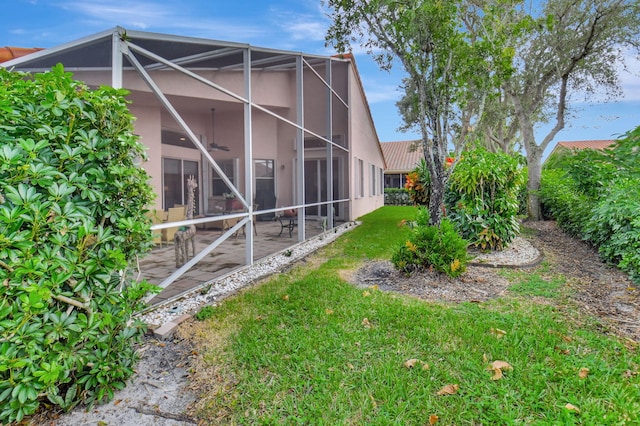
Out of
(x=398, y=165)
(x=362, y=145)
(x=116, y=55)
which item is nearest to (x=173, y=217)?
(x=116, y=55)

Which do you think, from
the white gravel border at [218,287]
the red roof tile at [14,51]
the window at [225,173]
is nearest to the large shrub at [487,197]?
the white gravel border at [218,287]

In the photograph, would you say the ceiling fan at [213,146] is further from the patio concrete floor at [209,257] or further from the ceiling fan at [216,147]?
the patio concrete floor at [209,257]

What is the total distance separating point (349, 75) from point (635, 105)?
11699 mm

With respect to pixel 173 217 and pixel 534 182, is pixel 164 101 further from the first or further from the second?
pixel 534 182

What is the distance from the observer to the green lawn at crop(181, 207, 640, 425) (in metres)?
2.13

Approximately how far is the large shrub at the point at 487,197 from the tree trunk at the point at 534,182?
19.1 ft

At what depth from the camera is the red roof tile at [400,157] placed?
89.6ft

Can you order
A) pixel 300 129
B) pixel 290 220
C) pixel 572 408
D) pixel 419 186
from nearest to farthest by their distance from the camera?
pixel 572 408
pixel 300 129
pixel 290 220
pixel 419 186

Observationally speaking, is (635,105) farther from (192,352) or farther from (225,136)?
(192,352)

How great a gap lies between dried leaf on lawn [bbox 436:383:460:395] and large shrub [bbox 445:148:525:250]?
4.68 m

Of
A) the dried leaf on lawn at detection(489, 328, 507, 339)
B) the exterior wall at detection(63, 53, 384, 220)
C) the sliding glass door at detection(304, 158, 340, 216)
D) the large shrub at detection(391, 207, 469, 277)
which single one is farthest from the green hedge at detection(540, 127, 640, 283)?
the sliding glass door at detection(304, 158, 340, 216)

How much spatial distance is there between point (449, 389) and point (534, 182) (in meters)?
11.4

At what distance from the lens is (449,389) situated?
7.58 feet

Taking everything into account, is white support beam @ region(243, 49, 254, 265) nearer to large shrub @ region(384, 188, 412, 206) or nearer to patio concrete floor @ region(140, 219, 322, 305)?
patio concrete floor @ region(140, 219, 322, 305)
